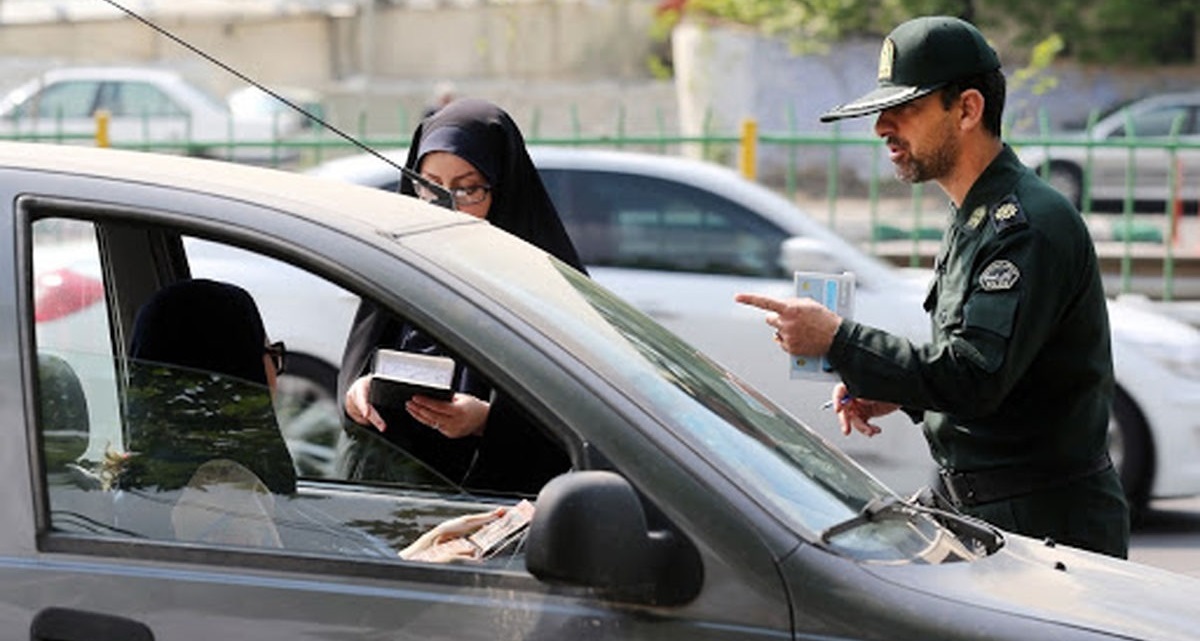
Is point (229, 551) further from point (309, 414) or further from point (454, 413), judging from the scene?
point (309, 414)

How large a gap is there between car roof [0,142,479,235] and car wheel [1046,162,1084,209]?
10.4m

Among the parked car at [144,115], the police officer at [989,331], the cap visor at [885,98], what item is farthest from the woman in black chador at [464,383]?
the parked car at [144,115]

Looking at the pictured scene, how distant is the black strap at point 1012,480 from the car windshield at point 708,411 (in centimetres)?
51

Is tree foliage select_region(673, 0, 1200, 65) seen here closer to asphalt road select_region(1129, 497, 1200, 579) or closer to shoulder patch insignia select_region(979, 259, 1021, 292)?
asphalt road select_region(1129, 497, 1200, 579)

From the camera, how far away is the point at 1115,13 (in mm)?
27938

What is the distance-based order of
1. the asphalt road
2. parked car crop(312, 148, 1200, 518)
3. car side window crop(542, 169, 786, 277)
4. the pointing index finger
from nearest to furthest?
the pointing index finger < the asphalt road < parked car crop(312, 148, 1200, 518) < car side window crop(542, 169, 786, 277)

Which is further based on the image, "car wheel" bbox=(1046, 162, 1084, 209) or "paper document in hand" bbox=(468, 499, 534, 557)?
"car wheel" bbox=(1046, 162, 1084, 209)

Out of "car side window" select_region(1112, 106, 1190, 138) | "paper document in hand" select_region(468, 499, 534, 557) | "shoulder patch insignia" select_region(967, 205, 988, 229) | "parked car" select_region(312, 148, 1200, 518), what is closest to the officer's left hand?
"shoulder patch insignia" select_region(967, 205, 988, 229)

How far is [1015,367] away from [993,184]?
39cm

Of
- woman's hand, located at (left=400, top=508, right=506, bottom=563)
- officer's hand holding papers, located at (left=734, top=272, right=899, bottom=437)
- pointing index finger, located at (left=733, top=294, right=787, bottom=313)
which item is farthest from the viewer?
officer's hand holding papers, located at (left=734, top=272, right=899, bottom=437)

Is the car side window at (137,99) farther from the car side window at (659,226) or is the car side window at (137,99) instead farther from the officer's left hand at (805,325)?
the officer's left hand at (805,325)

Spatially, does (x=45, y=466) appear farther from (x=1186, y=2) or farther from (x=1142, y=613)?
(x=1186, y=2)

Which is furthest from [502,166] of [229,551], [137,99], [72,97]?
[137,99]

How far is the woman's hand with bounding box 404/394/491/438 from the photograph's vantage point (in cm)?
397
